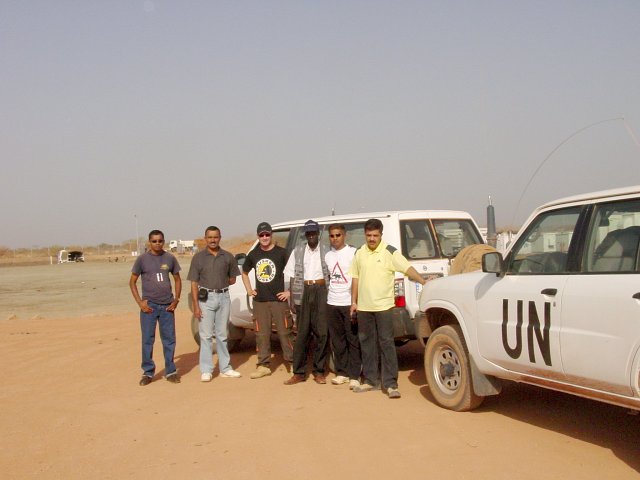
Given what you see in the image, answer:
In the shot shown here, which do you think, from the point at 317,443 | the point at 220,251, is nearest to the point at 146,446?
the point at 317,443

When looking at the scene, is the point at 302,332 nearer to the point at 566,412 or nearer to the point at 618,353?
the point at 566,412

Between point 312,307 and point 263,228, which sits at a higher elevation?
point 263,228

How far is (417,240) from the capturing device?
25.8ft

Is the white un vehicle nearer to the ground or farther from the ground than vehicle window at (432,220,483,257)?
nearer to the ground

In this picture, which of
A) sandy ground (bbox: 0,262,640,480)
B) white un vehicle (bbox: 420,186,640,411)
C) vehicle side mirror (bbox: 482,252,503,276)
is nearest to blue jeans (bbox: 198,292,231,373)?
sandy ground (bbox: 0,262,640,480)

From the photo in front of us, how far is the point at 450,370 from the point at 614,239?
2.23 m

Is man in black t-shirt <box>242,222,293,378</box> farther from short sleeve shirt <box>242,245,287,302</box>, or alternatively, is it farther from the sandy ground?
the sandy ground

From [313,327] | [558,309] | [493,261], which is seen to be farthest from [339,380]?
[558,309]

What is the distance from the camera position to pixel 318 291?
7809 millimetres

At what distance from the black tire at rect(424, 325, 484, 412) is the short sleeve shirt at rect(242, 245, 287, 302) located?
2348mm

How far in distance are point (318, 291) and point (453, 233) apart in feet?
6.10

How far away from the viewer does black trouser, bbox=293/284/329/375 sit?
777 cm

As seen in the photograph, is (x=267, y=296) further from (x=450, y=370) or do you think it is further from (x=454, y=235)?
(x=450, y=370)

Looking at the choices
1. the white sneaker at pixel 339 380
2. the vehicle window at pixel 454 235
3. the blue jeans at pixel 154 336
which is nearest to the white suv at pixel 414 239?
the vehicle window at pixel 454 235
